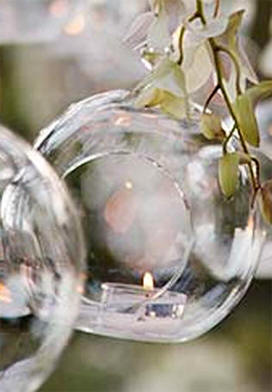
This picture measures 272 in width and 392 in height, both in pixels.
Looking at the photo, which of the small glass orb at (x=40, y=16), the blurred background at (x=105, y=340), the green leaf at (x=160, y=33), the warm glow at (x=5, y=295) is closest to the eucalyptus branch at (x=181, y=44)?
the green leaf at (x=160, y=33)

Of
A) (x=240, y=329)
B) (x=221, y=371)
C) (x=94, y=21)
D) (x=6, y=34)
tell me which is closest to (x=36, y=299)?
(x=6, y=34)

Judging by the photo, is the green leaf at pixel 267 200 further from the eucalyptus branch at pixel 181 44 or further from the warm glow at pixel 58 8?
the warm glow at pixel 58 8

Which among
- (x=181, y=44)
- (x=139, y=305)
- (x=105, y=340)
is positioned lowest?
(x=105, y=340)

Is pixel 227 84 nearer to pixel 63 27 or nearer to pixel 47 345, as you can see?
pixel 47 345

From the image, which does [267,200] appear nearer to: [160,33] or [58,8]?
[160,33]

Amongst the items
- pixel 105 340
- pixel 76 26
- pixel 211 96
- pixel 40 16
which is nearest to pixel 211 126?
pixel 211 96

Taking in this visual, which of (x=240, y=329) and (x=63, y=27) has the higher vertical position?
(x=63, y=27)
